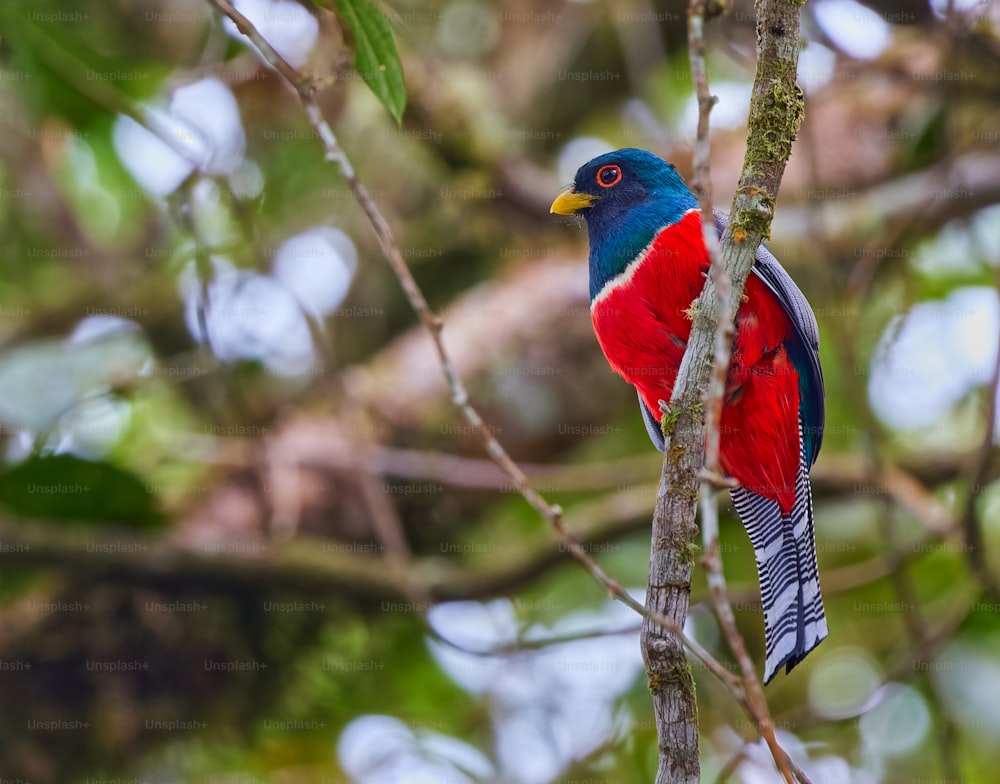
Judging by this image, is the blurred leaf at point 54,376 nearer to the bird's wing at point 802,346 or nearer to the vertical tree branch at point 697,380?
the bird's wing at point 802,346

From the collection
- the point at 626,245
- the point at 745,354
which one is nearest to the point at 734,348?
the point at 745,354

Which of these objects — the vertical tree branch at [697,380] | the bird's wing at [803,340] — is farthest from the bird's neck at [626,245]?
the vertical tree branch at [697,380]

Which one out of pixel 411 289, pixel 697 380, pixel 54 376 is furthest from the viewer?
pixel 54 376

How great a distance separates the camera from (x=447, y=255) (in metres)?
6.59

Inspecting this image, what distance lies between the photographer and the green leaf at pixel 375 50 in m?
2.37

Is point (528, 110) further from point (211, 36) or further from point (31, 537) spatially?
point (31, 537)

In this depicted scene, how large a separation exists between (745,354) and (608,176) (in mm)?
811

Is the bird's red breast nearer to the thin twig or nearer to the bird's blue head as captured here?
the bird's blue head

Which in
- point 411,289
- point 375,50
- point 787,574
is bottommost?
point 787,574

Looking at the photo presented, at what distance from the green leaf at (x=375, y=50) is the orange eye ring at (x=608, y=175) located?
1.03 meters

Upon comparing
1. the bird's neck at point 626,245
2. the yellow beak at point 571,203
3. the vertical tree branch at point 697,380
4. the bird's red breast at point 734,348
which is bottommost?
the vertical tree branch at point 697,380

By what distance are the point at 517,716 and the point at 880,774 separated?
6.04ft

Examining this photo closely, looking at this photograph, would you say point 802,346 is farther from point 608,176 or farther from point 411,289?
point 411,289

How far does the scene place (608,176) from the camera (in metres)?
3.28
